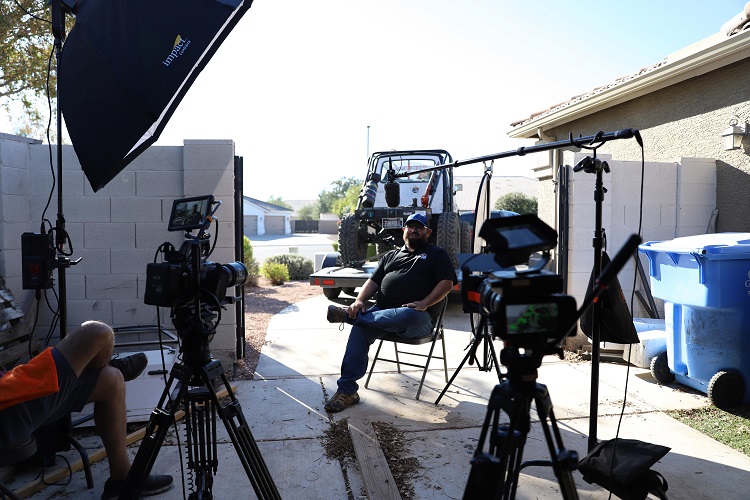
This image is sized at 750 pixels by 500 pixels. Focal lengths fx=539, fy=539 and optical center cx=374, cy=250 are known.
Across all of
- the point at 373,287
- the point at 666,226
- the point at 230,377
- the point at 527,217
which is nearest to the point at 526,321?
the point at 527,217

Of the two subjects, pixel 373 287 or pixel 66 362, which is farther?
pixel 373 287

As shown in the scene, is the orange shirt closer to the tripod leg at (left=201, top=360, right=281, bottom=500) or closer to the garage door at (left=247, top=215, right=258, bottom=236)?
the tripod leg at (left=201, top=360, right=281, bottom=500)

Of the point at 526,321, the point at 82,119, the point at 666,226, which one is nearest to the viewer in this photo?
the point at 526,321

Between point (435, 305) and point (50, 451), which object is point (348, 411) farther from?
point (50, 451)

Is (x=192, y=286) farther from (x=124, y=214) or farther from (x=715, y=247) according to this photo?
(x=715, y=247)

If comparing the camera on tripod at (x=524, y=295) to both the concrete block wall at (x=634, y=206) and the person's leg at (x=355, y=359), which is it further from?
the concrete block wall at (x=634, y=206)

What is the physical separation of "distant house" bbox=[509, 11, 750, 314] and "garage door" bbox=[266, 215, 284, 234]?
151 feet

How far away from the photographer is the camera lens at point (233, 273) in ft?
7.80

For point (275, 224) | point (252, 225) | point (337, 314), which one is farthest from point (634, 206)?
point (275, 224)

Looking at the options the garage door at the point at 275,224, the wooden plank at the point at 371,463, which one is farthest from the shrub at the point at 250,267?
the garage door at the point at 275,224

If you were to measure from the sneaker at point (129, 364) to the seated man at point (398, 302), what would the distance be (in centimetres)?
134

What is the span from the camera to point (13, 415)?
79.6 inches

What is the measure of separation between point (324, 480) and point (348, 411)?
0.96 m

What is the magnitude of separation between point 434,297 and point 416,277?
0.23 m
